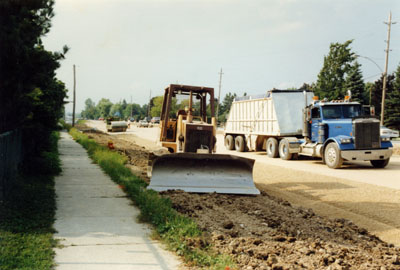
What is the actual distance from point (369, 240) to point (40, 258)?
420 cm

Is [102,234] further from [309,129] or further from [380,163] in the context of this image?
[309,129]

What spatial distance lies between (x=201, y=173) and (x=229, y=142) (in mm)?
15414

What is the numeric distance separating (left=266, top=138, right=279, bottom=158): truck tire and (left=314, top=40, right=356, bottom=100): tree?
1606 inches

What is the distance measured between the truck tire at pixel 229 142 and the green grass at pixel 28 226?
15675 mm

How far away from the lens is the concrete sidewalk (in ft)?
14.7

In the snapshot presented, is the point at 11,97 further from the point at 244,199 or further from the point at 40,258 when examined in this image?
the point at 244,199

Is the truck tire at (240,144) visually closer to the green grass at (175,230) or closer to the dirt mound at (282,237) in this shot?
the green grass at (175,230)

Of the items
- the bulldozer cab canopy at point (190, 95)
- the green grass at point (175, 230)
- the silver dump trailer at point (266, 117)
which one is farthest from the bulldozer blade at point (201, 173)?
the silver dump trailer at point (266, 117)

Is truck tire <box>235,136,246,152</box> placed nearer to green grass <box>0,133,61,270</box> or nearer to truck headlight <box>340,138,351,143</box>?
truck headlight <box>340,138,351,143</box>

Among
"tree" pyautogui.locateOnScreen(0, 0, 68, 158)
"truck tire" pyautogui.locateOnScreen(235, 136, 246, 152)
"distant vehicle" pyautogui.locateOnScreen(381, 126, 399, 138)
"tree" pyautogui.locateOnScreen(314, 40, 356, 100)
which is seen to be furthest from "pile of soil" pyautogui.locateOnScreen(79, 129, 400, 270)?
"tree" pyautogui.locateOnScreen(314, 40, 356, 100)

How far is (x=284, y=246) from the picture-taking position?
494cm

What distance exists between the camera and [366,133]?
14.8 meters

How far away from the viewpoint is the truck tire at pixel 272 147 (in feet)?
61.9

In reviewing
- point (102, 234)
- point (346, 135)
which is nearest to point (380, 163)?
point (346, 135)
